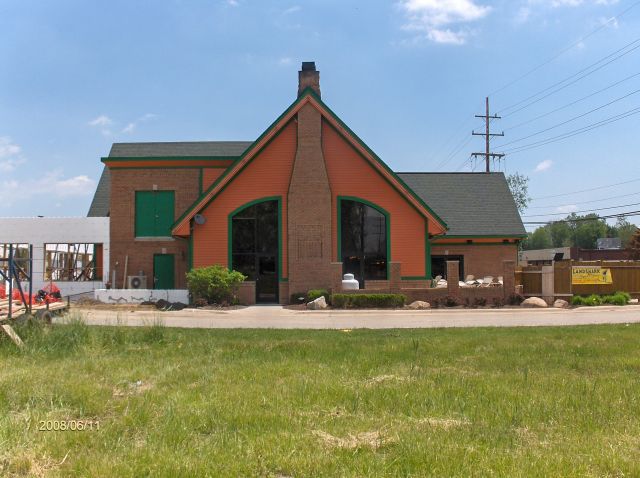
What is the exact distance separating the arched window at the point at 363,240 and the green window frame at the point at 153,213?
9667mm

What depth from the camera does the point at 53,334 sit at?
11.1m

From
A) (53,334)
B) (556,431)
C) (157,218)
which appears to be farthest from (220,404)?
(157,218)

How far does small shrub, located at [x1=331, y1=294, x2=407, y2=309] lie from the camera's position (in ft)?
79.2

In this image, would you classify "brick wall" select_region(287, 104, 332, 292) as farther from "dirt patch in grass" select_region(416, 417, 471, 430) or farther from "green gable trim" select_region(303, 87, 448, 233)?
"dirt patch in grass" select_region(416, 417, 471, 430)

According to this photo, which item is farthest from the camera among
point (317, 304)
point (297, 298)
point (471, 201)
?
point (471, 201)

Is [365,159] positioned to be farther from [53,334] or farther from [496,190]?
[53,334]

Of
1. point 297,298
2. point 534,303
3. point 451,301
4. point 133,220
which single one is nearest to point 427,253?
point 451,301

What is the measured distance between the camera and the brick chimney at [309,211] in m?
26.7

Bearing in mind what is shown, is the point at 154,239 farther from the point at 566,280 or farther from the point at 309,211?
the point at 566,280

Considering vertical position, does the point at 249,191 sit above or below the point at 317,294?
above

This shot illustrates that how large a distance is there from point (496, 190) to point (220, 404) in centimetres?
3396

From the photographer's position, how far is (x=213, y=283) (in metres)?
25.1

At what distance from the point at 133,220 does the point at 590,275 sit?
75.6 ft

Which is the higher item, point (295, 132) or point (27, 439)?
point (295, 132)
